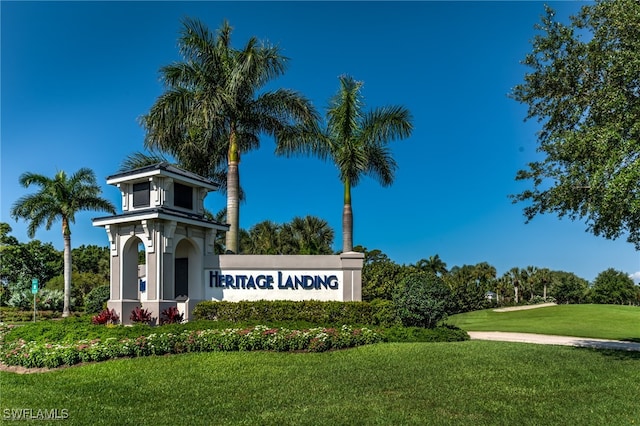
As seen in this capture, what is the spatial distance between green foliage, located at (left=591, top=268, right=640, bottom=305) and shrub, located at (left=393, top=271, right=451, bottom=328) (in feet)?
172

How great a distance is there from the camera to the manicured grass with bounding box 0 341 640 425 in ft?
24.5

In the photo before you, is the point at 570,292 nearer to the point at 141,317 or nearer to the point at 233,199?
the point at 233,199

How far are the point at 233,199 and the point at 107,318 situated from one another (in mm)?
Answer: 7167

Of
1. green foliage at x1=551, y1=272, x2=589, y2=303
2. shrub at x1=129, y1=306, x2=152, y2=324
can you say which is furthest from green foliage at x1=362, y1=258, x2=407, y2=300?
green foliage at x1=551, y1=272, x2=589, y2=303

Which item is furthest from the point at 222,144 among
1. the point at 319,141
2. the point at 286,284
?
the point at 286,284

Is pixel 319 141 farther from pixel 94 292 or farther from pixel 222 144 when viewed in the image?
pixel 94 292

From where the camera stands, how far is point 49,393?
9250 mm

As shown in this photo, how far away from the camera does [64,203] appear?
33.3 metres

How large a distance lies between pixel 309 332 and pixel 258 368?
10.4 ft

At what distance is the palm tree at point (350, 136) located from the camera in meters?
22.0

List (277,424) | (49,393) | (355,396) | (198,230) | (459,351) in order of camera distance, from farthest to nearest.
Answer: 1. (198,230)
2. (459,351)
3. (49,393)
4. (355,396)
5. (277,424)

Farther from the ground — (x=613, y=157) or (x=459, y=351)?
(x=613, y=157)

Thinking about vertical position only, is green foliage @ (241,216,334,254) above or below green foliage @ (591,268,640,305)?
above
